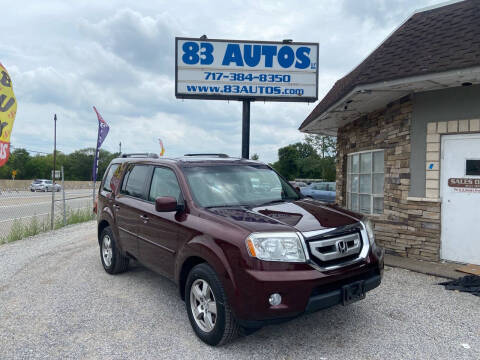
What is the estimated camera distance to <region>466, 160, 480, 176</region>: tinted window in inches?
224

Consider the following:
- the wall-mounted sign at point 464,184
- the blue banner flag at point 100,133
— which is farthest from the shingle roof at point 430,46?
the blue banner flag at point 100,133

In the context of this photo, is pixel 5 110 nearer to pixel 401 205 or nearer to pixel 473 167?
pixel 401 205

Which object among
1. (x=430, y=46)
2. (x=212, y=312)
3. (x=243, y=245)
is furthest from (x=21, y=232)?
(x=430, y=46)

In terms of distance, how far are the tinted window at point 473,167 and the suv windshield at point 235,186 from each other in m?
3.28

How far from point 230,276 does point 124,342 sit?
1.36 meters

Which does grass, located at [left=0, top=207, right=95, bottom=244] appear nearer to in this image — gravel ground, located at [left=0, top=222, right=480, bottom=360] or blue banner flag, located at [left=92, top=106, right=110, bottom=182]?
blue banner flag, located at [left=92, top=106, right=110, bottom=182]

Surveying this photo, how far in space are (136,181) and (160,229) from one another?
1.24 m

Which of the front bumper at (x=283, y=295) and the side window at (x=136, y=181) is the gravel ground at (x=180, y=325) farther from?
the side window at (x=136, y=181)

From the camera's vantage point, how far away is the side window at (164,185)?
13.5ft

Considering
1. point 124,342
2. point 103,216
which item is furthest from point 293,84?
point 124,342

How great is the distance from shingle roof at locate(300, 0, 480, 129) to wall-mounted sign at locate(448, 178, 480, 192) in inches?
75.2

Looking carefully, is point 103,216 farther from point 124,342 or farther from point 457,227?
point 457,227

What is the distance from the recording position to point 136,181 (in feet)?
16.6

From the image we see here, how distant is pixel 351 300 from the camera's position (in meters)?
Result: 3.20
